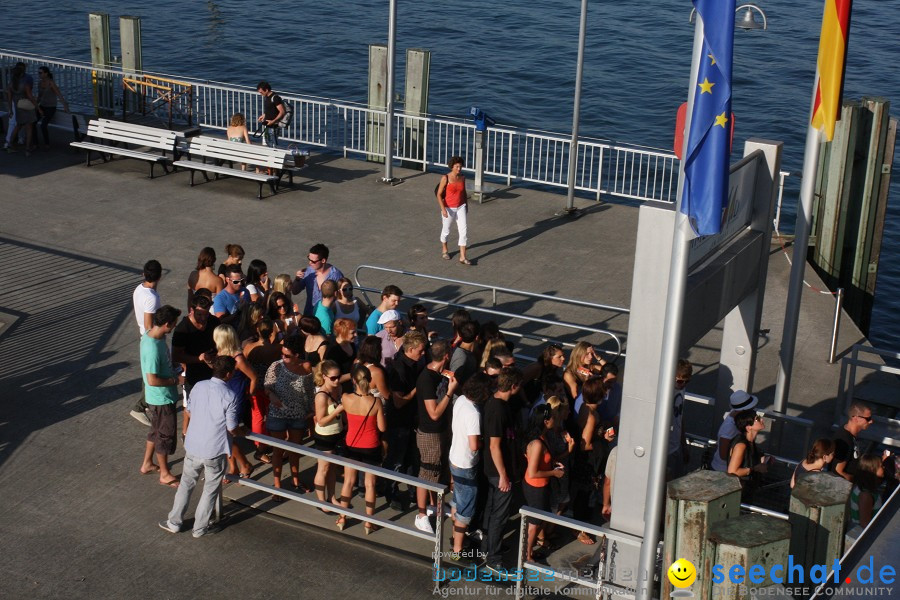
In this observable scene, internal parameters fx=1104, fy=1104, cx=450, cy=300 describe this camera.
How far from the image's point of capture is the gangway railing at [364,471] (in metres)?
8.22

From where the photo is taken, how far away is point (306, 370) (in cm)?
922

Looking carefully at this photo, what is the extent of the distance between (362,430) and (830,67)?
5.22m

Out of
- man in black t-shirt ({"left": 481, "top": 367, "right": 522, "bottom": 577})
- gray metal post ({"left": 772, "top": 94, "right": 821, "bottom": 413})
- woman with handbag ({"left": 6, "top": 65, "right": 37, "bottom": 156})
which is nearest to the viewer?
man in black t-shirt ({"left": 481, "top": 367, "right": 522, "bottom": 577})

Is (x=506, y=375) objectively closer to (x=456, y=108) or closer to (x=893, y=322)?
(x=893, y=322)

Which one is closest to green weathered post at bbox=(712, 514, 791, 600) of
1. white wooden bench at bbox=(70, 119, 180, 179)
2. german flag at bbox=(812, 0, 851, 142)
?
german flag at bbox=(812, 0, 851, 142)

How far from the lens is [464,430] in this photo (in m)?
8.16

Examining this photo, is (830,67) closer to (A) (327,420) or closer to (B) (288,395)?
(A) (327,420)

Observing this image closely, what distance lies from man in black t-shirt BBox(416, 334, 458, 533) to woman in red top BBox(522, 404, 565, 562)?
78 cm

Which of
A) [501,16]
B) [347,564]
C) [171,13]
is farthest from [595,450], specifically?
[171,13]

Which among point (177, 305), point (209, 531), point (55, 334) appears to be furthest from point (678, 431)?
point (55, 334)

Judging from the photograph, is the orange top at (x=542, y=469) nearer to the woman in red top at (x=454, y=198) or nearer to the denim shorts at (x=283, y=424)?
the denim shorts at (x=283, y=424)

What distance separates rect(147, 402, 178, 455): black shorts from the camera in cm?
934

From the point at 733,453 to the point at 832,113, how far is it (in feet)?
10.9

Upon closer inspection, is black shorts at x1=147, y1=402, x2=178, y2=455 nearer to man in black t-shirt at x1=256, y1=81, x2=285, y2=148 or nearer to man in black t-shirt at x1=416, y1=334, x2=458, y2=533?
man in black t-shirt at x1=416, y1=334, x2=458, y2=533
